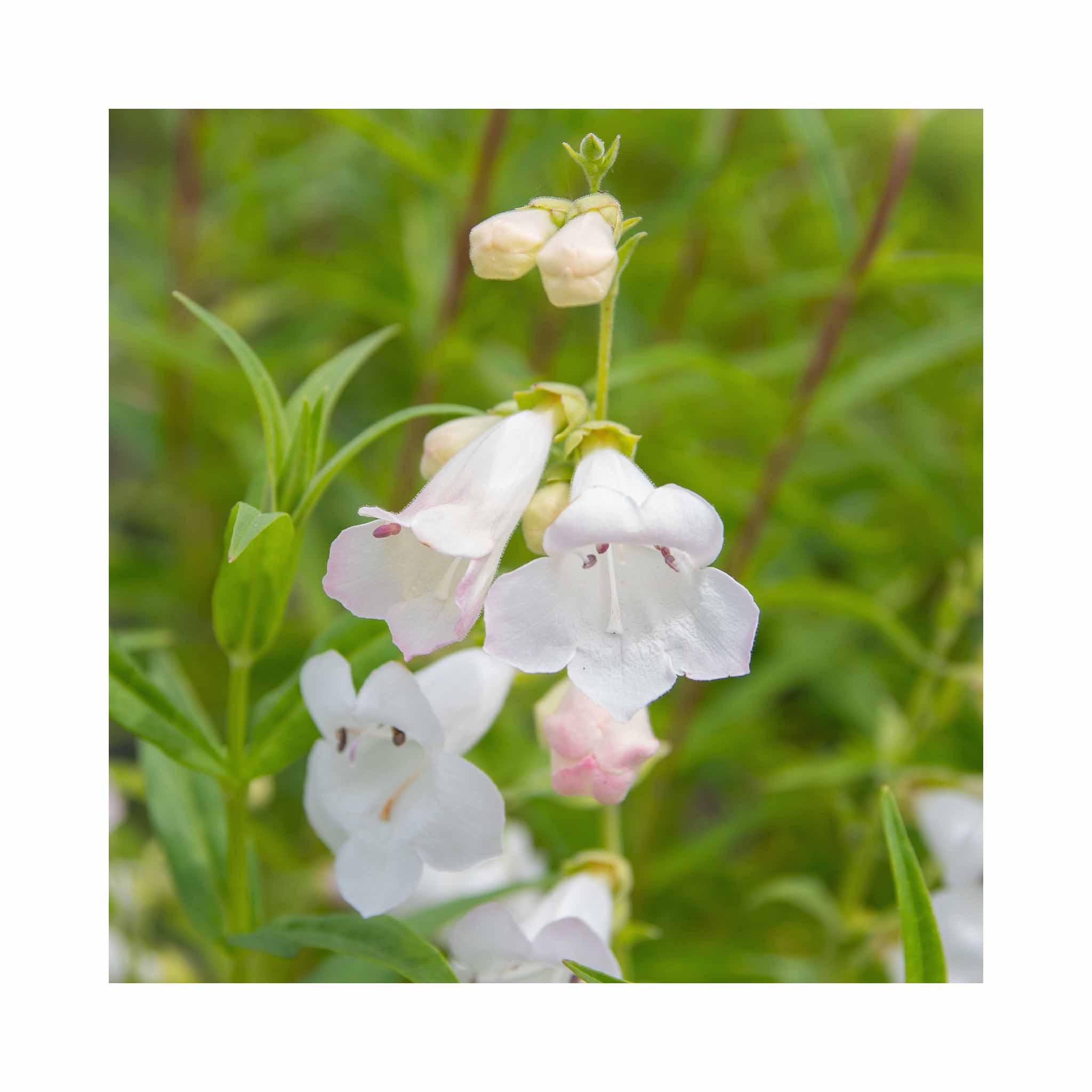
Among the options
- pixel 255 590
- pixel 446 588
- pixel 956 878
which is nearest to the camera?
pixel 446 588

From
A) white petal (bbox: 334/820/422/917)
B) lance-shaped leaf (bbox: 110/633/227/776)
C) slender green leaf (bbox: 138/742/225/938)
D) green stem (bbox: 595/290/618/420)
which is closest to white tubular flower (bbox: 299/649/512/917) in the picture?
white petal (bbox: 334/820/422/917)

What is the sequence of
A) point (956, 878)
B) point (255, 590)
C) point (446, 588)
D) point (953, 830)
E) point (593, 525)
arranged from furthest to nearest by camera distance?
point (953, 830) → point (956, 878) → point (255, 590) → point (446, 588) → point (593, 525)

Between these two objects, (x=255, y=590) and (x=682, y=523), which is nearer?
(x=682, y=523)

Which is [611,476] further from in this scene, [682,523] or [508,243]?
[508,243]

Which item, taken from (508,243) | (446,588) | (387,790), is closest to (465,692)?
(387,790)

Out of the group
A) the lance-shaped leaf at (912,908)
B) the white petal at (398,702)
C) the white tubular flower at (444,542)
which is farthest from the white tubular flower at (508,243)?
the lance-shaped leaf at (912,908)

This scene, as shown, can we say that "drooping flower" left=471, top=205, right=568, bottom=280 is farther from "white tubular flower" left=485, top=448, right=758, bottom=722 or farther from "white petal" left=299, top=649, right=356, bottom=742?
"white petal" left=299, top=649, right=356, bottom=742
